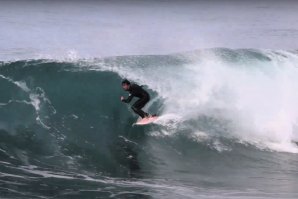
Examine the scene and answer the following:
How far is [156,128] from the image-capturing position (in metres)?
16.6

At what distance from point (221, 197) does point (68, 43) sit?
3042 cm

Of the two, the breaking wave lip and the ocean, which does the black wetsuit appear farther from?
the breaking wave lip

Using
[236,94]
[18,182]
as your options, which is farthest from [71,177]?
[236,94]

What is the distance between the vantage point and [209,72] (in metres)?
20.2

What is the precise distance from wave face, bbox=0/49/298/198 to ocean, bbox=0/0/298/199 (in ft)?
0.10

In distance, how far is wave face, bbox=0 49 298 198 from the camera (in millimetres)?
12562

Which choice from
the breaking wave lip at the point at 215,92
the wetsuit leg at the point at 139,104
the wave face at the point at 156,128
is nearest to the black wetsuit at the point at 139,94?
the wetsuit leg at the point at 139,104

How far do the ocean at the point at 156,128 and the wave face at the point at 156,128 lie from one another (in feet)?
0.10

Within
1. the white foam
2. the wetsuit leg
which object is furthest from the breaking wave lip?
the wetsuit leg

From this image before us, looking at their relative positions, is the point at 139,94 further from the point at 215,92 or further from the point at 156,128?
the point at 215,92

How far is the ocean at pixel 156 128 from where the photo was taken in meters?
12.5

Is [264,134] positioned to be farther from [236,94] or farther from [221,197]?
[221,197]

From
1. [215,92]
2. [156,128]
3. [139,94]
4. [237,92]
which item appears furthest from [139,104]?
[237,92]

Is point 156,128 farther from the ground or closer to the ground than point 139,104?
closer to the ground
